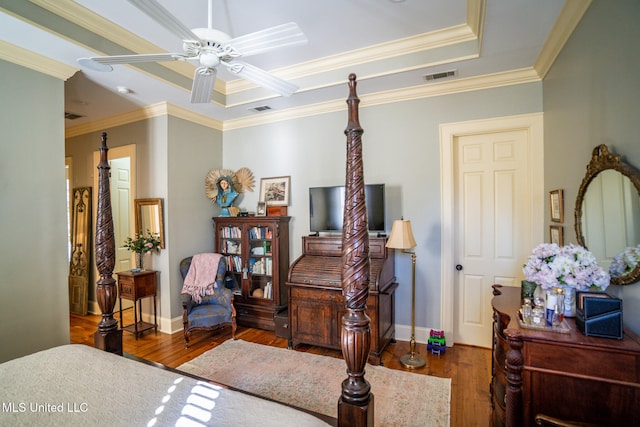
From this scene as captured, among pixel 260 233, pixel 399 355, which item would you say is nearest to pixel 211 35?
pixel 260 233

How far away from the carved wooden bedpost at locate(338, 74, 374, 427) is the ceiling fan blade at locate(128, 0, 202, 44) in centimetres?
108

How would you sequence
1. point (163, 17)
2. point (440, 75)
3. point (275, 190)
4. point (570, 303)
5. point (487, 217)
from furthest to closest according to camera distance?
point (275, 190) → point (487, 217) → point (440, 75) → point (570, 303) → point (163, 17)

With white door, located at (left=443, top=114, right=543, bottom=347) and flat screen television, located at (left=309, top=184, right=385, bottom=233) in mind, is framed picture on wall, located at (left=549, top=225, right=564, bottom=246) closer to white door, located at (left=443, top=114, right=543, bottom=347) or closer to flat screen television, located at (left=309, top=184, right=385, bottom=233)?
white door, located at (left=443, top=114, right=543, bottom=347)

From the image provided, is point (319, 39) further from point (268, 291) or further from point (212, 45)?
point (268, 291)

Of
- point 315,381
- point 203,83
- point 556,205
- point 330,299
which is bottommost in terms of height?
point 315,381

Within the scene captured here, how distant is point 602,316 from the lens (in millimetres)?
1376

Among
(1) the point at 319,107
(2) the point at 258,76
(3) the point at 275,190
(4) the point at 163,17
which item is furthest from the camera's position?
(3) the point at 275,190

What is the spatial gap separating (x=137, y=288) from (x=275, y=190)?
207 centimetres

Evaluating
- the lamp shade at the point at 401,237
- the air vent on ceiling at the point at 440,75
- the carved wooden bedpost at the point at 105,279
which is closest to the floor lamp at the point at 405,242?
the lamp shade at the point at 401,237

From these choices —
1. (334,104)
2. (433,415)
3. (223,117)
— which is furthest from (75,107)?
(433,415)

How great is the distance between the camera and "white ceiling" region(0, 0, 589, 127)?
2.24 meters

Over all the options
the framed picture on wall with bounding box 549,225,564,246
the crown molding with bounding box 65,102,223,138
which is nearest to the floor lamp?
the framed picture on wall with bounding box 549,225,564,246

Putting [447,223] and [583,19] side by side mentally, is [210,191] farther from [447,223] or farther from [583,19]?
[583,19]

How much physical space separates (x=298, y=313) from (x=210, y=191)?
2.19m
